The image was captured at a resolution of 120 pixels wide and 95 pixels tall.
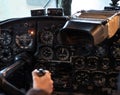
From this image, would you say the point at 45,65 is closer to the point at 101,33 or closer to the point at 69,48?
the point at 69,48

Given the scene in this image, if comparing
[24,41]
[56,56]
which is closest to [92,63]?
[56,56]

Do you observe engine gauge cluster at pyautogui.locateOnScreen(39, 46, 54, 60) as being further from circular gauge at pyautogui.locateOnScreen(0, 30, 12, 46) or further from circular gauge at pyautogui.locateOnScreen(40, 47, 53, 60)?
circular gauge at pyautogui.locateOnScreen(0, 30, 12, 46)

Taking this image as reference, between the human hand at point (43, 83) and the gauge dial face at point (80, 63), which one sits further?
the gauge dial face at point (80, 63)

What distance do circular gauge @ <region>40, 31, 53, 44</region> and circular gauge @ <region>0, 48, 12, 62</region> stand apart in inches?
15.4

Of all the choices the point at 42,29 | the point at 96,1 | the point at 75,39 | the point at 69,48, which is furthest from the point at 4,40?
the point at 75,39

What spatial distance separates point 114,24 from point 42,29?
1.21 metres

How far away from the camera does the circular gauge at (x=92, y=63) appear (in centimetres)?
266

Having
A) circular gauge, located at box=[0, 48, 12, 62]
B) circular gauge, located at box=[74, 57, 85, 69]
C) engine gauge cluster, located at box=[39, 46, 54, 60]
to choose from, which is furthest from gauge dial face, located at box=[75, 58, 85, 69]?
circular gauge, located at box=[0, 48, 12, 62]

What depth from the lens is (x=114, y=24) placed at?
5.77 ft

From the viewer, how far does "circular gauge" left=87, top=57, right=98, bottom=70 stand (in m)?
2.66

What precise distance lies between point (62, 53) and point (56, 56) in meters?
0.08

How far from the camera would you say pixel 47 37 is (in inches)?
111

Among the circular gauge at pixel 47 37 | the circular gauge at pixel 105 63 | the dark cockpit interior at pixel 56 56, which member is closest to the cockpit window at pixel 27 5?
the dark cockpit interior at pixel 56 56

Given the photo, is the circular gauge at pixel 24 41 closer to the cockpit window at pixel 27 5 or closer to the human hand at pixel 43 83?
the cockpit window at pixel 27 5
